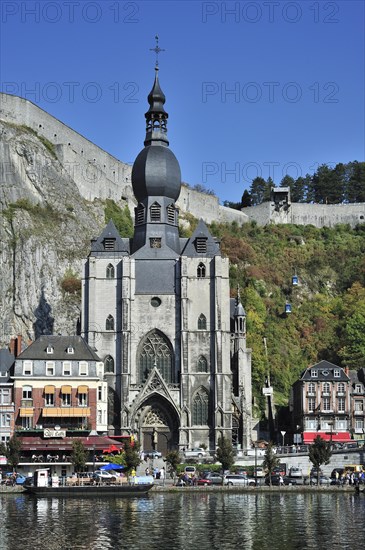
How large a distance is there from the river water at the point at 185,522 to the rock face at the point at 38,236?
40.2 metres

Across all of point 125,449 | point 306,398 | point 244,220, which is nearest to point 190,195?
point 244,220

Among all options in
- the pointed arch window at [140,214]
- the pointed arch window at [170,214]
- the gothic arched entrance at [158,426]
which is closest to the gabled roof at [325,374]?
the gothic arched entrance at [158,426]

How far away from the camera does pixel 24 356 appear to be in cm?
7981

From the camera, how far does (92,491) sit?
6412cm

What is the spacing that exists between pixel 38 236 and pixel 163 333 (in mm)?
28333

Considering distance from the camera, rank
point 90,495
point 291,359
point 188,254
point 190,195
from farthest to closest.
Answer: point 190,195 → point 291,359 → point 188,254 → point 90,495

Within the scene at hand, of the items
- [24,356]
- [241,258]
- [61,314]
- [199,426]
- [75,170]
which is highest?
[75,170]

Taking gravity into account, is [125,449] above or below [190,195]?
below

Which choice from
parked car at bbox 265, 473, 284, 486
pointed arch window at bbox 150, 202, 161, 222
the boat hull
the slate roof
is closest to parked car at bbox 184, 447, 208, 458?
parked car at bbox 265, 473, 284, 486

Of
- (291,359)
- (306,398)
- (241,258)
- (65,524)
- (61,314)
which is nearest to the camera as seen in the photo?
(65,524)

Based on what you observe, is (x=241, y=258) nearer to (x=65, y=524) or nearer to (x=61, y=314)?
(x=61, y=314)

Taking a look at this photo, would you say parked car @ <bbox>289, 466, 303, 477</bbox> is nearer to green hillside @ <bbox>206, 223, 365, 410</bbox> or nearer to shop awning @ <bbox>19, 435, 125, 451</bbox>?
shop awning @ <bbox>19, 435, 125, 451</bbox>

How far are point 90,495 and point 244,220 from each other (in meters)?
95.5

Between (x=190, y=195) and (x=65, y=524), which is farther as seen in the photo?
(x=190, y=195)
